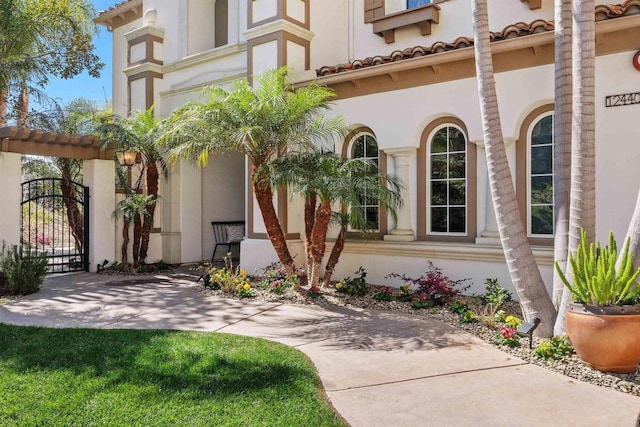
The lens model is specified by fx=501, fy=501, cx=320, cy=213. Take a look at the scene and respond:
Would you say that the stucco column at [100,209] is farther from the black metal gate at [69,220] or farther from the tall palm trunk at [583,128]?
the tall palm trunk at [583,128]

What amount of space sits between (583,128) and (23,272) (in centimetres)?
946

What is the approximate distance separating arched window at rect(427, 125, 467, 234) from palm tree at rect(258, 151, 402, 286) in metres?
0.89

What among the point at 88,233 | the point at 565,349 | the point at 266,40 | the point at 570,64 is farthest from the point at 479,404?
the point at 88,233

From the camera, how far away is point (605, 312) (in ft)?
16.5

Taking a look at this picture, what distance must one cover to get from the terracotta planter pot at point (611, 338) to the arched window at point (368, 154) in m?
5.28

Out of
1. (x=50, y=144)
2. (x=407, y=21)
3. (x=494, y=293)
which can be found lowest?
(x=494, y=293)

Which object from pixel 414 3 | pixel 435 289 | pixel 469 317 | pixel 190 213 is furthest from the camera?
pixel 190 213

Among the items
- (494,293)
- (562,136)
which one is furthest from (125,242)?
(562,136)

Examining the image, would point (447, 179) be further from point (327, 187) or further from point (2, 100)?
point (2, 100)

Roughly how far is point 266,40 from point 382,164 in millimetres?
3931

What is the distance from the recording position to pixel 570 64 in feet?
20.0

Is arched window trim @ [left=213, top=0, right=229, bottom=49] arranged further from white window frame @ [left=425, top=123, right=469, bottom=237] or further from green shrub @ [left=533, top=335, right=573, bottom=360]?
green shrub @ [left=533, top=335, right=573, bottom=360]

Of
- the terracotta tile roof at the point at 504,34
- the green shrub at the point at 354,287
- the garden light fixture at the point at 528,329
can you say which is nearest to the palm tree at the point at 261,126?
the green shrub at the point at 354,287

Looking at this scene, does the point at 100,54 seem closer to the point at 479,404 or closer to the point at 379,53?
the point at 379,53
